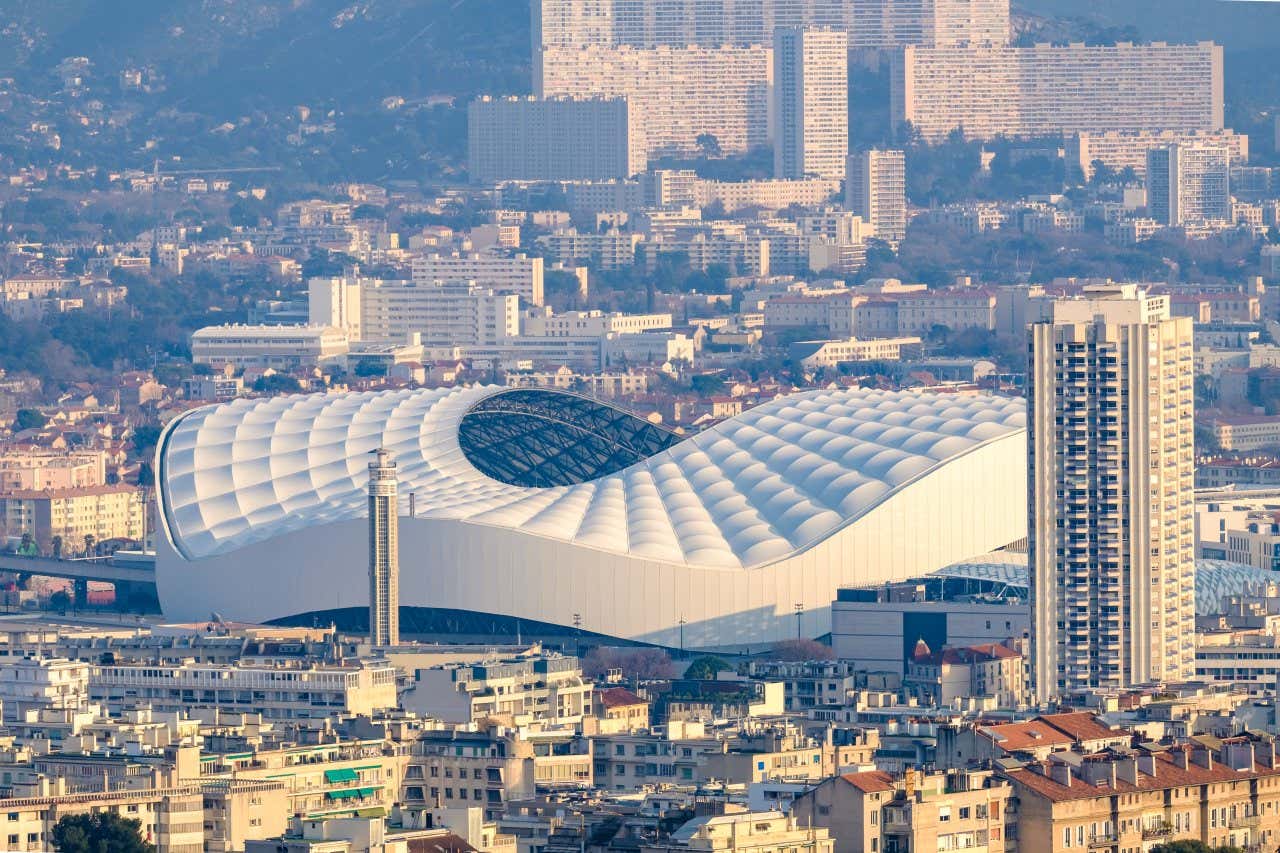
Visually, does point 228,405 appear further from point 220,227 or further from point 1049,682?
point 220,227

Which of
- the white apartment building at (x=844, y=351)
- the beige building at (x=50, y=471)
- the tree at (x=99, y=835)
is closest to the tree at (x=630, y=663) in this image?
the tree at (x=99, y=835)

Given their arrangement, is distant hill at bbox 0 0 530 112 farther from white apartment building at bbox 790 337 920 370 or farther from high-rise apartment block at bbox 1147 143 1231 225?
white apartment building at bbox 790 337 920 370

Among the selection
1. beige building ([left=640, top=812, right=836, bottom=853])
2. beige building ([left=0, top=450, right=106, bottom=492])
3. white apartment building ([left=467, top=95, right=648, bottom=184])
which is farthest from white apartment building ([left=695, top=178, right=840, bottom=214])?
beige building ([left=640, top=812, right=836, bottom=853])

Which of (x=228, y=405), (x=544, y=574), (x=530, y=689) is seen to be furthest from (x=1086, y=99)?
(x=530, y=689)

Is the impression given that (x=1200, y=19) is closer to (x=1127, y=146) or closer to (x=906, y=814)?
(x=1127, y=146)

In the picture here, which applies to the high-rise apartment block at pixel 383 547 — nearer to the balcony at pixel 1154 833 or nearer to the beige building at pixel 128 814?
the beige building at pixel 128 814

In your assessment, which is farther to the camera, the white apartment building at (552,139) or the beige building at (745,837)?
the white apartment building at (552,139)
